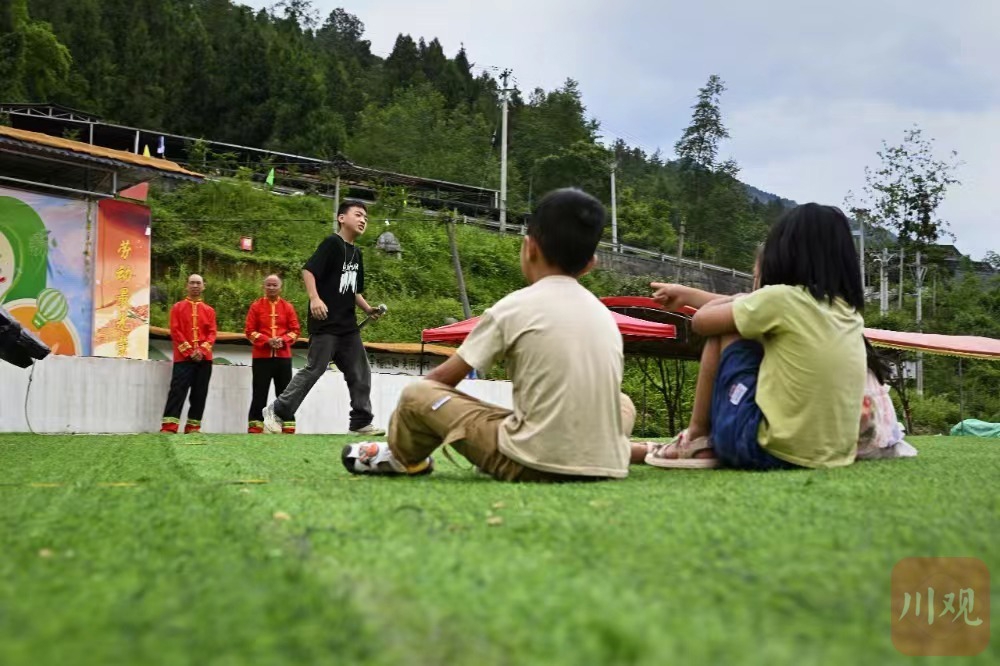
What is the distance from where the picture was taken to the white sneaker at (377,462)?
11.3 ft

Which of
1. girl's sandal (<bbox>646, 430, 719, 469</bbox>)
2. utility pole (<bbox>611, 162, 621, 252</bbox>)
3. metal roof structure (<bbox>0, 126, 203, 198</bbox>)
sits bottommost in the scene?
girl's sandal (<bbox>646, 430, 719, 469</bbox>)

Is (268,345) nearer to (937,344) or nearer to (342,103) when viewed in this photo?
(937,344)

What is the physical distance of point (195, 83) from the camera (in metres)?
45.9

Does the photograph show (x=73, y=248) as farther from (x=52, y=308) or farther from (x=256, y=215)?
(x=256, y=215)

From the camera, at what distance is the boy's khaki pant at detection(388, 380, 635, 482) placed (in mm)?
3205

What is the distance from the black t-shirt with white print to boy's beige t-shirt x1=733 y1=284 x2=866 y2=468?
460cm

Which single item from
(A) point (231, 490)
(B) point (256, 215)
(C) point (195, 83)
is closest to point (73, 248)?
(A) point (231, 490)

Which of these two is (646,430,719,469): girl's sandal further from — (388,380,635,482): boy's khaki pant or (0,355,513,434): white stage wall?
(0,355,513,434): white stage wall

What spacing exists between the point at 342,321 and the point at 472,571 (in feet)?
21.1

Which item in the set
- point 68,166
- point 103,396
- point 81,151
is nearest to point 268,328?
point 103,396

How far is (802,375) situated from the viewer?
11.6 feet

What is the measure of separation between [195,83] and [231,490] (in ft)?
155

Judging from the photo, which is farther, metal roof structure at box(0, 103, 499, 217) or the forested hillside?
the forested hillside

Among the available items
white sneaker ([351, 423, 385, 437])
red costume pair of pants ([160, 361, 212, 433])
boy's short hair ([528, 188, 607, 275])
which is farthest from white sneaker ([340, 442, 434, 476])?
red costume pair of pants ([160, 361, 212, 433])
